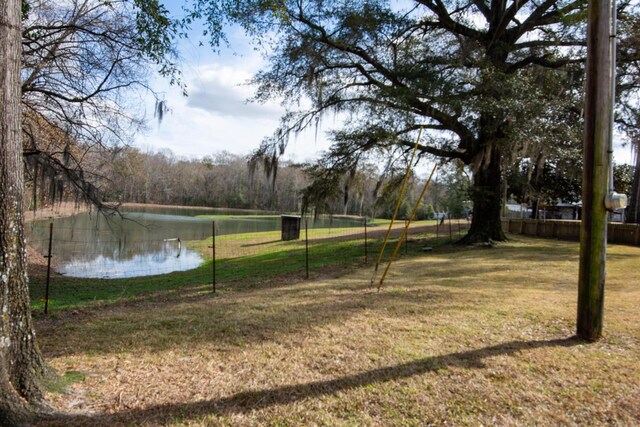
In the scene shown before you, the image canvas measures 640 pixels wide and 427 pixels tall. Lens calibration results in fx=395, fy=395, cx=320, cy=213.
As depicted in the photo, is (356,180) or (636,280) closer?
(636,280)

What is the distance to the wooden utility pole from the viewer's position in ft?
13.8

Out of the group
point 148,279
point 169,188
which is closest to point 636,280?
point 148,279

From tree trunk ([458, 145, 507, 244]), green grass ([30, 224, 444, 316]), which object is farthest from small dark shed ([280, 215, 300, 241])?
tree trunk ([458, 145, 507, 244])

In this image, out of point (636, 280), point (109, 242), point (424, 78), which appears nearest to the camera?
point (636, 280)

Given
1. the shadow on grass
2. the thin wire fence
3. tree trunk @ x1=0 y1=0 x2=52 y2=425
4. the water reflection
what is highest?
tree trunk @ x1=0 y1=0 x2=52 y2=425

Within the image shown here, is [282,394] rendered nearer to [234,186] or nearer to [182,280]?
[182,280]

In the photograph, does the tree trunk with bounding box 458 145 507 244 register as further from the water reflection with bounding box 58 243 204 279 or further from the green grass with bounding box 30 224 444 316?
the water reflection with bounding box 58 243 204 279

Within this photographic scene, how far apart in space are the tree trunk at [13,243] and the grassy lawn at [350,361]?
0.27 metres

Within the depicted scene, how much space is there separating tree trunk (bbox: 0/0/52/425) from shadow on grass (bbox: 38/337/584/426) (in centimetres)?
39

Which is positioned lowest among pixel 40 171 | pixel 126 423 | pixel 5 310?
pixel 126 423

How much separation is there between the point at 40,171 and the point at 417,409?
34.6ft

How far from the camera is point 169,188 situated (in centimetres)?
6700

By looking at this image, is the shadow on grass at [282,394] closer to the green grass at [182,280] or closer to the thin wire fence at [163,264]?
the thin wire fence at [163,264]

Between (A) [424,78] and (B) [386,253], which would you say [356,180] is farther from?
(A) [424,78]
